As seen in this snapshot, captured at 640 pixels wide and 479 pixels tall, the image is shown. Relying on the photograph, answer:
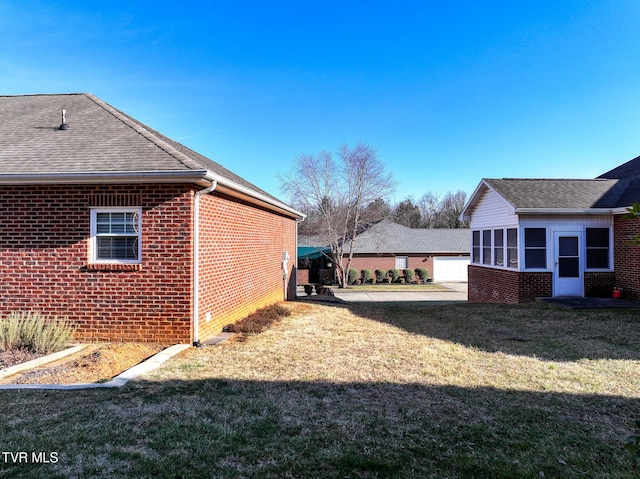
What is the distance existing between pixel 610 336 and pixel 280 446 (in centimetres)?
778

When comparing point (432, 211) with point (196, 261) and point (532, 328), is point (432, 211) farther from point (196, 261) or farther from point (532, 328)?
point (196, 261)

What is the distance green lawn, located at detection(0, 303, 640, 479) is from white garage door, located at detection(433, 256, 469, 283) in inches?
Answer: 1261

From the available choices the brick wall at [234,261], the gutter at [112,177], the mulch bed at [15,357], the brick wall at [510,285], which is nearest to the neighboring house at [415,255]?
the brick wall at [510,285]

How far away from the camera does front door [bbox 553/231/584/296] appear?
539 inches

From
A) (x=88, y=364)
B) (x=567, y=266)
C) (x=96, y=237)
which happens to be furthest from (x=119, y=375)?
(x=567, y=266)

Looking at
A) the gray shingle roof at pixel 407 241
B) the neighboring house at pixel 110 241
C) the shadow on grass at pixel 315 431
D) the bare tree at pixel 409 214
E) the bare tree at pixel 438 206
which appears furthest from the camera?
the bare tree at pixel 438 206

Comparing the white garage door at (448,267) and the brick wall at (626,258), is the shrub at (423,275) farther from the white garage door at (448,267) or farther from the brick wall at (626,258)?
the brick wall at (626,258)

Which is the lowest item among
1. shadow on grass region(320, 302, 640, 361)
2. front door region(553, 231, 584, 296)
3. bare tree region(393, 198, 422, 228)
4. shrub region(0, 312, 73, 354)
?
shadow on grass region(320, 302, 640, 361)

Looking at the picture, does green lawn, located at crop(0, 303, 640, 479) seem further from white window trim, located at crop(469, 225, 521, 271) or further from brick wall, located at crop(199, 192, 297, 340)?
white window trim, located at crop(469, 225, 521, 271)

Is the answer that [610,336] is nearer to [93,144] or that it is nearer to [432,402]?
[432,402]

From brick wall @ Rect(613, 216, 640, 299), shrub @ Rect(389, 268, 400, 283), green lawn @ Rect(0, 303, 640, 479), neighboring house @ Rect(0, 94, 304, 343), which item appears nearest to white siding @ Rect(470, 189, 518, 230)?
brick wall @ Rect(613, 216, 640, 299)

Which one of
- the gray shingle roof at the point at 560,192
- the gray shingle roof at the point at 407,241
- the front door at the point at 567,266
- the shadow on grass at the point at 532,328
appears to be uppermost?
the gray shingle roof at the point at 560,192

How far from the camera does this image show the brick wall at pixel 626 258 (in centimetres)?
1261

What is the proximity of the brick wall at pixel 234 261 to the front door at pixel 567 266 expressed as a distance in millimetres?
9767
